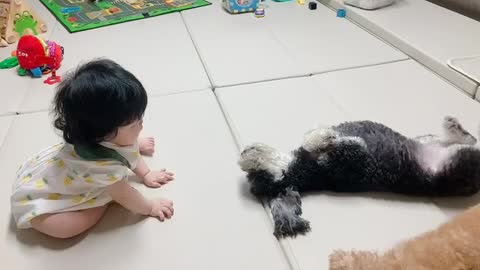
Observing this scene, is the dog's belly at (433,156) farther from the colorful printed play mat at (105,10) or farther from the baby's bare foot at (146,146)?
the colorful printed play mat at (105,10)

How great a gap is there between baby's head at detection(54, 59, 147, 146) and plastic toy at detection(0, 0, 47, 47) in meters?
1.09

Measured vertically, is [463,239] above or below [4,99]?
above

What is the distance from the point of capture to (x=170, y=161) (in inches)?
35.7

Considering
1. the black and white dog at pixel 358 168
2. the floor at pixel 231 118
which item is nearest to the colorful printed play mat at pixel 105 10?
the floor at pixel 231 118

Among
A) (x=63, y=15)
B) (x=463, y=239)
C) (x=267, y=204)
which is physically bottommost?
(x=63, y=15)

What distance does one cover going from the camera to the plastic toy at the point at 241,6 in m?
1.77

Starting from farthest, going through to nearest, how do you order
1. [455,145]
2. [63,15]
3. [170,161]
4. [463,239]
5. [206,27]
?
[63,15] → [206,27] → [170,161] → [455,145] → [463,239]

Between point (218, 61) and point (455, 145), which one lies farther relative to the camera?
point (218, 61)

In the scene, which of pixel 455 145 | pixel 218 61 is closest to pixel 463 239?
pixel 455 145

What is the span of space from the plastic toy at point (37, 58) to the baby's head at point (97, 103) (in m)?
0.67

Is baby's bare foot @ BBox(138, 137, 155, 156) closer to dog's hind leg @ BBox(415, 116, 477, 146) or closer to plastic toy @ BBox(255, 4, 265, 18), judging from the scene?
dog's hind leg @ BBox(415, 116, 477, 146)

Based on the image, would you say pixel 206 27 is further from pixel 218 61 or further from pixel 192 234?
pixel 192 234

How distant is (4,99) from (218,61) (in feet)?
2.07

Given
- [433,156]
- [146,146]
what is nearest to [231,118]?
[146,146]
